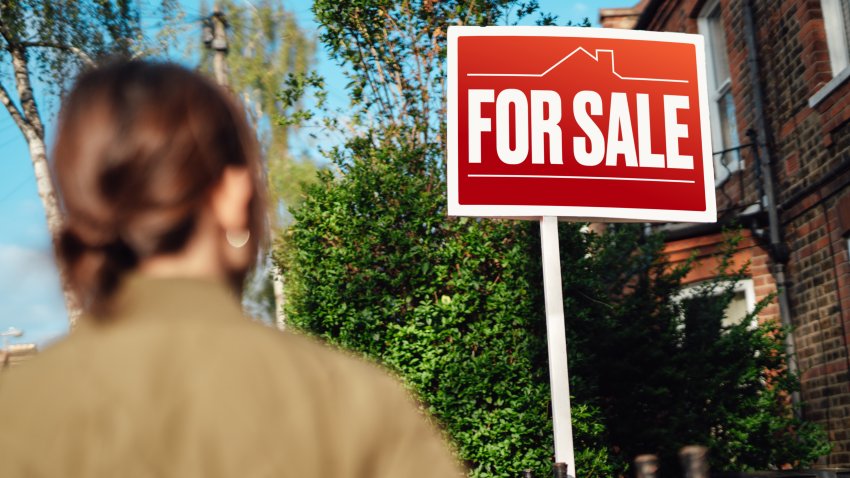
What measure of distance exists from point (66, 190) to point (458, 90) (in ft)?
17.2

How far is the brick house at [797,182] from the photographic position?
9141 millimetres

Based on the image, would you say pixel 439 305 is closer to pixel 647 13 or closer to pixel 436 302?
pixel 436 302

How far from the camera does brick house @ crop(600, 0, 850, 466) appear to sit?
914 centimetres

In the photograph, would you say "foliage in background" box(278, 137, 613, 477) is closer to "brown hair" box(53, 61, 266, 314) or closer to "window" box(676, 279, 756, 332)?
"window" box(676, 279, 756, 332)

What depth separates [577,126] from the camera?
6145 millimetres

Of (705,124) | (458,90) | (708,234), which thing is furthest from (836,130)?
(458,90)

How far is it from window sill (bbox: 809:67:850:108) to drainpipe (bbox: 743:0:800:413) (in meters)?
1.14

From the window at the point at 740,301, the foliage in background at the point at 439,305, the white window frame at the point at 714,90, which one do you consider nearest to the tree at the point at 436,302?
the foliage in background at the point at 439,305

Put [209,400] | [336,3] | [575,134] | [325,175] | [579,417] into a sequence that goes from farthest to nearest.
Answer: [336,3] < [325,175] < [579,417] < [575,134] < [209,400]

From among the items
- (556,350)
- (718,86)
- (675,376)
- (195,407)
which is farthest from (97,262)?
(718,86)

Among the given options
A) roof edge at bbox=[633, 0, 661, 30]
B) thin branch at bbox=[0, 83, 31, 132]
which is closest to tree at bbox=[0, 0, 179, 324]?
thin branch at bbox=[0, 83, 31, 132]

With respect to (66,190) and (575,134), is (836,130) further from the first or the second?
(66,190)

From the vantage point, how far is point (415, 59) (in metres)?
10.4

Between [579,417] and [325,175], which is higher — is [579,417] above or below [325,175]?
below
